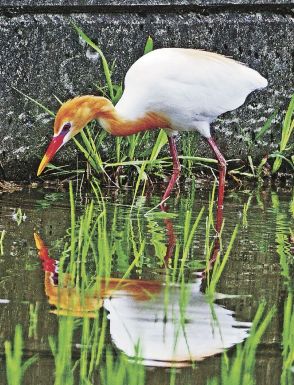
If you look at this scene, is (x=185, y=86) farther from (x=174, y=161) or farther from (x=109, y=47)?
(x=109, y=47)

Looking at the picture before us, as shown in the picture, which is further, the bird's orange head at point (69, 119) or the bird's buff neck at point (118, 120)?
the bird's buff neck at point (118, 120)

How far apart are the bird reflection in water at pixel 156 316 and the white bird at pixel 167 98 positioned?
5.63 ft

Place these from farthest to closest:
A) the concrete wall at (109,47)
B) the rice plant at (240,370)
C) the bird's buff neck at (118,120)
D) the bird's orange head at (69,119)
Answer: the concrete wall at (109,47), the bird's buff neck at (118,120), the bird's orange head at (69,119), the rice plant at (240,370)

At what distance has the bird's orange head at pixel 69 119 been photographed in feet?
22.9

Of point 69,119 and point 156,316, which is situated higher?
point 69,119

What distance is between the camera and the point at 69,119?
23.0ft

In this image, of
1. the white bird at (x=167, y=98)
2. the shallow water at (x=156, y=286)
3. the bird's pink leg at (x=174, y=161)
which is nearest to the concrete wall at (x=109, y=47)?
the shallow water at (x=156, y=286)

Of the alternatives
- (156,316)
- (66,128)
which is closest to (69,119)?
(66,128)

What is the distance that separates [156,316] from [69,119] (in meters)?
2.51

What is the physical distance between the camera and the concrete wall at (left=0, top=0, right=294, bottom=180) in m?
7.81

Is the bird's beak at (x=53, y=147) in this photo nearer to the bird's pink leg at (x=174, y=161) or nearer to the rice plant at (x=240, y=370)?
the bird's pink leg at (x=174, y=161)

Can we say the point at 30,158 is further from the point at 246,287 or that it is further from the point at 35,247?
the point at 246,287

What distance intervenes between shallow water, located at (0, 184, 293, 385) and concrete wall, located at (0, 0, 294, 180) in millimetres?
459

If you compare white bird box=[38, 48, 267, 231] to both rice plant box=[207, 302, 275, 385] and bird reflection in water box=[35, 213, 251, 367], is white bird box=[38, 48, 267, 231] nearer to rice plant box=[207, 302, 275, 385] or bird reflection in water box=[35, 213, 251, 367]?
bird reflection in water box=[35, 213, 251, 367]
